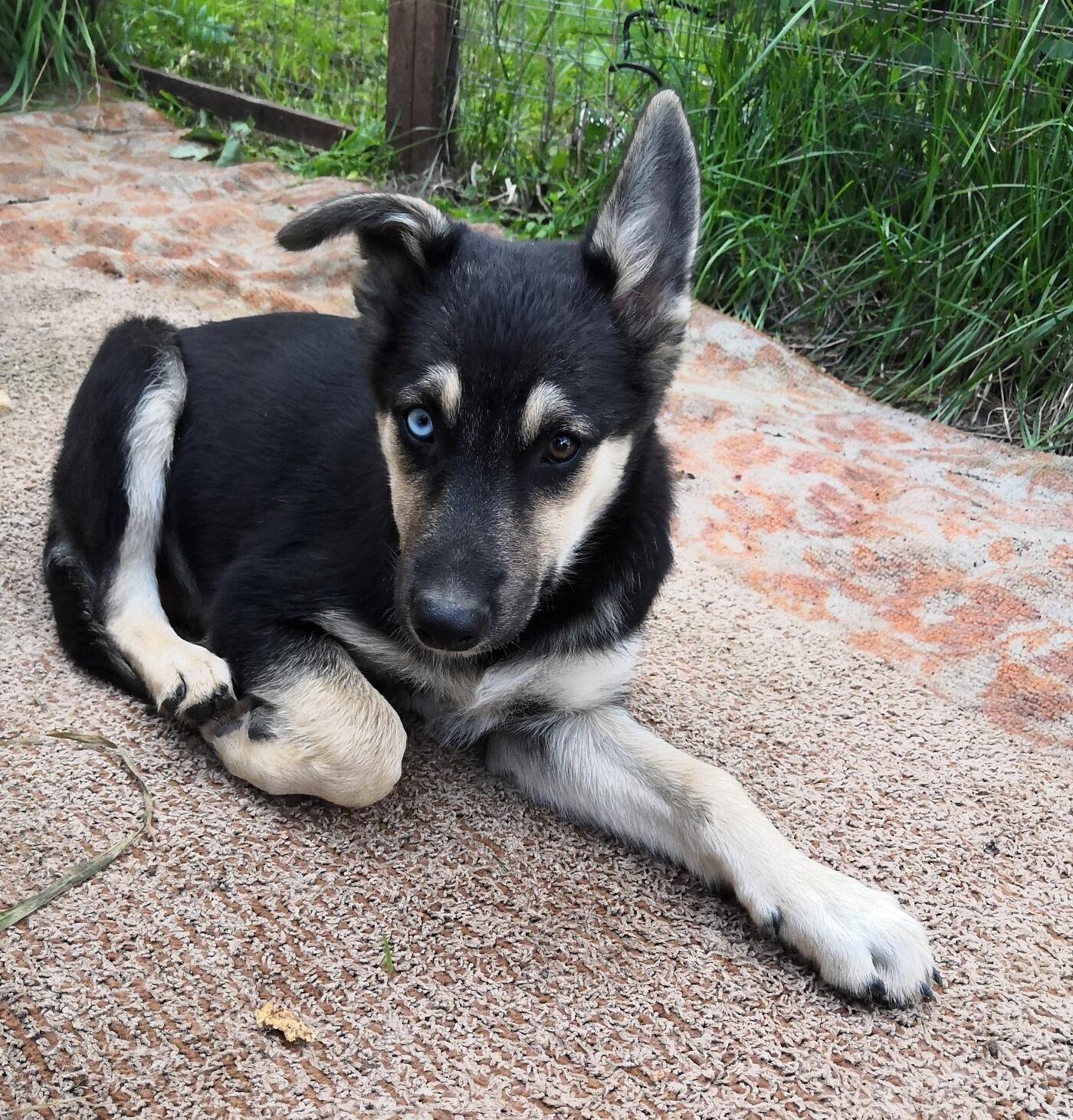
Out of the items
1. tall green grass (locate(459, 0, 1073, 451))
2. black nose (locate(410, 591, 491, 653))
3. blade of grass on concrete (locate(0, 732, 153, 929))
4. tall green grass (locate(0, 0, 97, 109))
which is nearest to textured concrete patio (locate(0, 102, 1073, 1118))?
blade of grass on concrete (locate(0, 732, 153, 929))

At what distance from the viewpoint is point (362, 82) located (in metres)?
7.33

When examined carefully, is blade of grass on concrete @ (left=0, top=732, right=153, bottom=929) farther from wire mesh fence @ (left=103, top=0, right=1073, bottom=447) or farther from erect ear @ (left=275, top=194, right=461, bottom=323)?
wire mesh fence @ (left=103, top=0, right=1073, bottom=447)

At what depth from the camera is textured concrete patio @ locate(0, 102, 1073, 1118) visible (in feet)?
6.35

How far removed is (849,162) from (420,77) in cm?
270

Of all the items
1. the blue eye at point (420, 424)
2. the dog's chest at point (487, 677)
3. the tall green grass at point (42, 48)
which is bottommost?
the dog's chest at point (487, 677)

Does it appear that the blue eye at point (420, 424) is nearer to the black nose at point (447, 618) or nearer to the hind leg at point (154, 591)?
the black nose at point (447, 618)

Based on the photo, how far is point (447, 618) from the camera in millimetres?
2162

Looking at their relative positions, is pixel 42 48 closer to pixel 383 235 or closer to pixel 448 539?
pixel 383 235

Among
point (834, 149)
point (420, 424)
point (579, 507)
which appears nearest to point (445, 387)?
point (420, 424)

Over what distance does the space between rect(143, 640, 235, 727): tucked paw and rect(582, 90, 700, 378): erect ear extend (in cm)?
128

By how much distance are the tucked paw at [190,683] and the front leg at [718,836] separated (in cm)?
69

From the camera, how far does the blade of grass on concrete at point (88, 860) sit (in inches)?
80.9

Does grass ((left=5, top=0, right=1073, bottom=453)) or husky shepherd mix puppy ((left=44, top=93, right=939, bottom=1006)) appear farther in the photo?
grass ((left=5, top=0, right=1073, bottom=453))

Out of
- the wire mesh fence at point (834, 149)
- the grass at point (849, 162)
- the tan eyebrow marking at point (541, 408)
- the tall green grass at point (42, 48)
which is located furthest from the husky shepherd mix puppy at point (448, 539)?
the tall green grass at point (42, 48)
